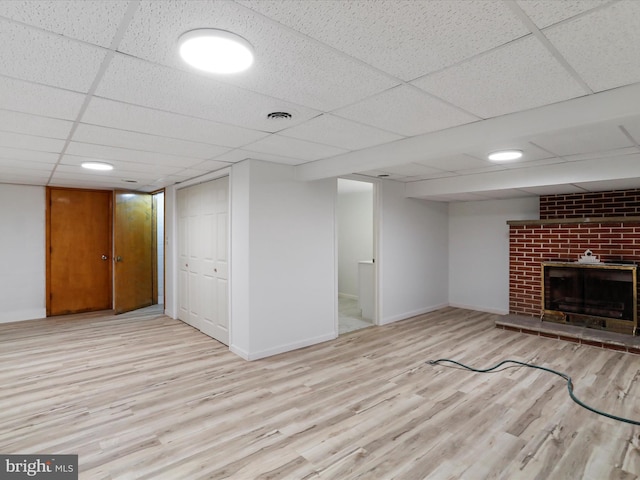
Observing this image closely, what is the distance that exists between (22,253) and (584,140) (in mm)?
7592

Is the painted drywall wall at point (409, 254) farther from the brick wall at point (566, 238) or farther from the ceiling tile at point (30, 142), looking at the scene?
the ceiling tile at point (30, 142)

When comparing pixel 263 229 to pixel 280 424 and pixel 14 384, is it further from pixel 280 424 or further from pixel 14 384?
pixel 14 384

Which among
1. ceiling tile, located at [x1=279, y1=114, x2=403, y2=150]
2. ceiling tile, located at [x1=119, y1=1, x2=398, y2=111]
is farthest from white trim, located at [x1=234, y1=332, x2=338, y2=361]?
ceiling tile, located at [x1=119, y1=1, x2=398, y2=111]

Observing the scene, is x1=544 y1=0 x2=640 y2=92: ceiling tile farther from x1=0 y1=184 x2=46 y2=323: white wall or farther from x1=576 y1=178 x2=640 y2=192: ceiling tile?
x1=0 y1=184 x2=46 y2=323: white wall

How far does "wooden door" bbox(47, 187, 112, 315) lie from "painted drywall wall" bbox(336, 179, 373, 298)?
15.2 ft

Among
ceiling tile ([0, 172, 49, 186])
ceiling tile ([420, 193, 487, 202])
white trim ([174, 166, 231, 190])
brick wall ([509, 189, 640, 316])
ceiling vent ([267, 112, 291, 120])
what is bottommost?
brick wall ([509, 189, 640, 316])

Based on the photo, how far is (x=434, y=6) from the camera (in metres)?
1.28

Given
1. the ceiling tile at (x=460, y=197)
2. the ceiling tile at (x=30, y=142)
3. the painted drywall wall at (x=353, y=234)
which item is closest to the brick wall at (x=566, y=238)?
the ceiling tile at (x=460, y=197)

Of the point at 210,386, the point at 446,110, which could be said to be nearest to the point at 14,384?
the point at 210,386

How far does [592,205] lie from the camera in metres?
5.06

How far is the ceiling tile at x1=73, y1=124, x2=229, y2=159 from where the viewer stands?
2797 millimetres

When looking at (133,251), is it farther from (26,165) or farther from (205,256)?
(26,165)

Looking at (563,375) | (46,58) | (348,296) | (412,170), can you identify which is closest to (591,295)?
(563,375)

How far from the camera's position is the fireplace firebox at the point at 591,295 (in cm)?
460
